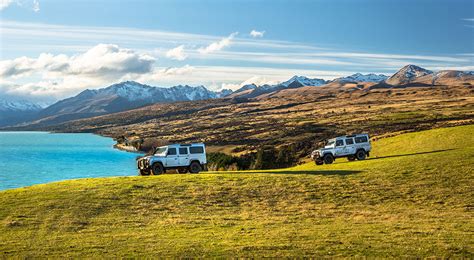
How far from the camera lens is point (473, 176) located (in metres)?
32.2

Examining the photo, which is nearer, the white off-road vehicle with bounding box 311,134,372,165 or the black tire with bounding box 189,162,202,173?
the black tire with bounding box 189,162,202,173

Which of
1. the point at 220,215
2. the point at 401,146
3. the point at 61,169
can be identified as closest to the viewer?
the point at 220,215

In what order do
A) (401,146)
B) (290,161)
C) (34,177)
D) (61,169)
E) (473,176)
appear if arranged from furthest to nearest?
(61,169) < (34,177) < (290,161) < (401,146) < (473,176)

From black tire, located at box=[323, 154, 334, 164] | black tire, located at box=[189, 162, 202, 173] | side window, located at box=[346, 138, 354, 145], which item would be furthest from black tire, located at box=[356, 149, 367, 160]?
black tire, located at box=[189, 162, 202, 173]

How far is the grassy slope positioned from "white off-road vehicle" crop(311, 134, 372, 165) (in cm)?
707

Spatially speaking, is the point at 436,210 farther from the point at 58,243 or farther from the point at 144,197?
the point at 58,243

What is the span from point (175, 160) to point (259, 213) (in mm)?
14358

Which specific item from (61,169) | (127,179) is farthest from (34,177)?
(127,179)

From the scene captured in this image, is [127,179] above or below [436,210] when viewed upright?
above

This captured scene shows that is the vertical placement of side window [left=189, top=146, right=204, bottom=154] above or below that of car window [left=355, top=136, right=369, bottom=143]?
above

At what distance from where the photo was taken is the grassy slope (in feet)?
60.8

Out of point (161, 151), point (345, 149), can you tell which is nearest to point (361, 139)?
point (345, 149)

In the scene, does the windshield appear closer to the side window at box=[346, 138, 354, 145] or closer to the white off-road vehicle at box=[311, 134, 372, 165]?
the white off-road vehicle at box=[311, 134, 372, 165]

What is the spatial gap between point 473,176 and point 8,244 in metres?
28.8
